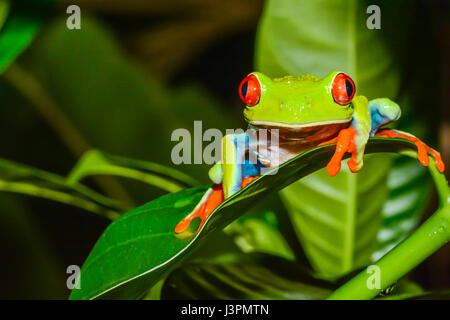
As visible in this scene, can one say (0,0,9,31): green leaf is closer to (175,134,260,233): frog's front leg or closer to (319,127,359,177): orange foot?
(175,134,260,233): frog's front leg

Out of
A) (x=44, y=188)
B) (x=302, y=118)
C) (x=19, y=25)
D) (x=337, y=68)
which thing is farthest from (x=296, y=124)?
(x=19, y=25)

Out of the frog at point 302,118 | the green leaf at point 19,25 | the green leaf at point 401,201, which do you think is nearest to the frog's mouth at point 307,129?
the frog at point 302,118

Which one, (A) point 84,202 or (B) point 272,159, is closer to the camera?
(B) point 272,159

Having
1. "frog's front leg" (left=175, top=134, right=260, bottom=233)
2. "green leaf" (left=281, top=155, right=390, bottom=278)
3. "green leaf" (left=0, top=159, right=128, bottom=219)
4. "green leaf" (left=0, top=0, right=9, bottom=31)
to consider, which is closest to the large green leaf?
"green leaf" (left=281, top=155, right=390, bottom=278)

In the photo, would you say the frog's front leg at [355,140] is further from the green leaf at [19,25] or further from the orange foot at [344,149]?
the green leaf at [19,25]
